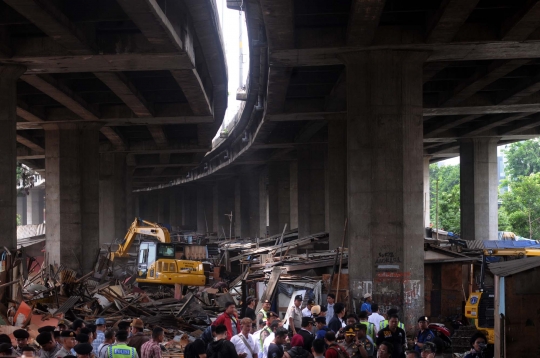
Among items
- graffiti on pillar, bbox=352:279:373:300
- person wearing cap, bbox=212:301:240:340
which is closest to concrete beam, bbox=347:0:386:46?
graffiti on pillar, bbox=352:279:373:300

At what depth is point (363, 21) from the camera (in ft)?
66.3

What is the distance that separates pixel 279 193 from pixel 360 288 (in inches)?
1584

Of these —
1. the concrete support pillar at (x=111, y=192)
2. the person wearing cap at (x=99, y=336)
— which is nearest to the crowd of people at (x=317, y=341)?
the person wearing cap at (x=99, y=336)

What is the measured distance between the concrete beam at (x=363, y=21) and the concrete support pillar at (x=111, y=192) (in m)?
34.3

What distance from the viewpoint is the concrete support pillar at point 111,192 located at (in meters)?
53.5

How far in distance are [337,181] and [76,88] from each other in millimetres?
12753

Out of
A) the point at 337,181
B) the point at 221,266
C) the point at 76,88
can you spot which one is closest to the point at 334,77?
the point at 337,181

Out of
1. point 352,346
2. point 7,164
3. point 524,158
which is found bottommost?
point 352,346

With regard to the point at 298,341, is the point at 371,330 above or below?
below

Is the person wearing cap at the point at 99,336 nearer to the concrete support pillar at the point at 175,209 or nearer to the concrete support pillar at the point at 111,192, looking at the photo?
the concrete support pillar at the point at 111,192

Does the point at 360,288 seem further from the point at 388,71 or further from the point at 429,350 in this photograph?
the point at 429,350

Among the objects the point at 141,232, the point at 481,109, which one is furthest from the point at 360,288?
the point at 141,232

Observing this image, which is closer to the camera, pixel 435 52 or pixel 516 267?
pixel 516 267

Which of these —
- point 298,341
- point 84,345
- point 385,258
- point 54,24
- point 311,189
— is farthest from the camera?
point 311,189
